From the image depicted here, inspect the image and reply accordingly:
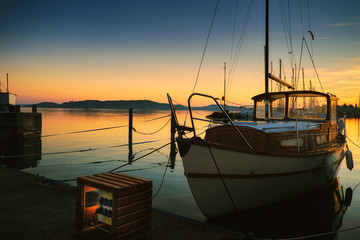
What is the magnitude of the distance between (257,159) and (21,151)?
23.3 metres

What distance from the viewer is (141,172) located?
14836 millimetres

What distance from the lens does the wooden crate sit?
4102 millimetres

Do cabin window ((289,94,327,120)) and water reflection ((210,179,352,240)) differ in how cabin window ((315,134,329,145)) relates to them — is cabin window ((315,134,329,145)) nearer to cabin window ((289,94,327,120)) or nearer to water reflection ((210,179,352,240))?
cabin window ((289,94,327,120))

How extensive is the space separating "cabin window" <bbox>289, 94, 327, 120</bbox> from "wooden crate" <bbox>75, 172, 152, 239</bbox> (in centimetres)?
935

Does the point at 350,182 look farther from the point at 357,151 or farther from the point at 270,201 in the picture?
the point at 357,151

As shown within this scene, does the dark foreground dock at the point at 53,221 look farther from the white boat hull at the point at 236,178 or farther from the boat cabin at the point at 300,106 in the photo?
the boat cabin at the point at 300,106

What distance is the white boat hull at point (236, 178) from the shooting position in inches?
257

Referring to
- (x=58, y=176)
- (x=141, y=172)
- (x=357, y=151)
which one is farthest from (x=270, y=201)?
(x=357, y=151)

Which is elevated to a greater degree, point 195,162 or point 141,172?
point 195,162

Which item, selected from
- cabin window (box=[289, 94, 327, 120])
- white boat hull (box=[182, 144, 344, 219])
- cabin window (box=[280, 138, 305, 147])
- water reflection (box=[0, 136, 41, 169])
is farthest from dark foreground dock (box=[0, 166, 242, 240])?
water reflection (box=[0, 136, 41, 169])

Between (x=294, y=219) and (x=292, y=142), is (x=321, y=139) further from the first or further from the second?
(x=294, y=219)

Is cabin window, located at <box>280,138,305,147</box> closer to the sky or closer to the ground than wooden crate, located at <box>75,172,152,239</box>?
closer to the sky

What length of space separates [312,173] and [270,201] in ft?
7.85

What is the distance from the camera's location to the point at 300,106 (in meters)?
11.9
